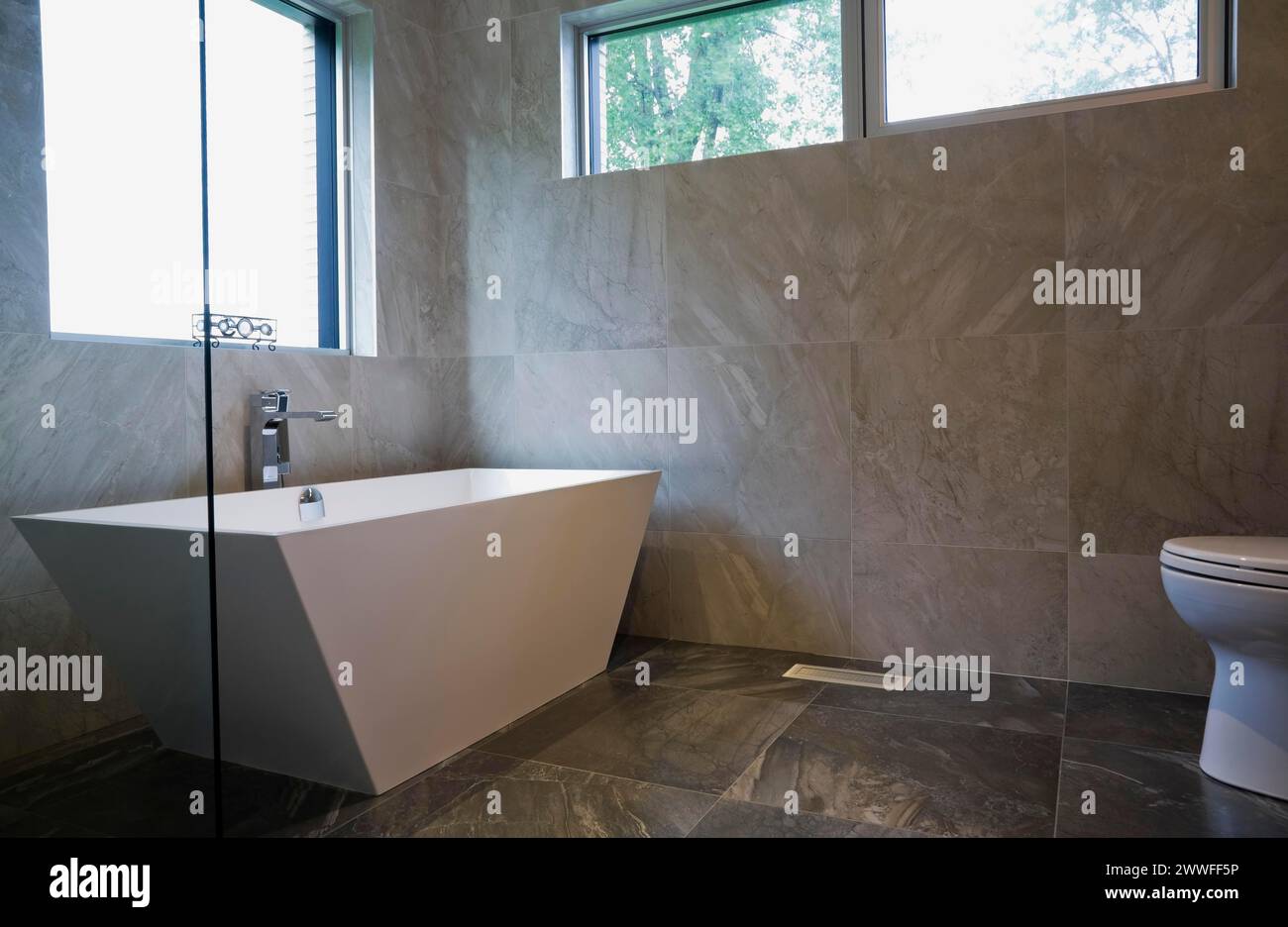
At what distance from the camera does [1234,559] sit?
2.01 m

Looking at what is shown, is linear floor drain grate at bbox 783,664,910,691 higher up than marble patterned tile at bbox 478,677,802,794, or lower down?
higher up

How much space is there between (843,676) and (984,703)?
0.44 m

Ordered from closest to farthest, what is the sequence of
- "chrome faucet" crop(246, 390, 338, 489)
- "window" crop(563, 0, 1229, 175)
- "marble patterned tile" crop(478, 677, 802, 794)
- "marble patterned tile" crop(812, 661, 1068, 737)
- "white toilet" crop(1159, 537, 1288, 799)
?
1. "white toilet" crop(1159, 537, 1288, 799)
2. "marble patterned tile" crop(478, 677, 802, 794)
3. "marble patterned tile" crop(812, 661, 1068, 737)
4. "window" crop(563, 0, 1229, 175)
5. "chrome faucet" crop(246, 390, 338, 489)

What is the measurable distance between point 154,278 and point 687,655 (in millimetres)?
2308

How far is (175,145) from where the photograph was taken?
1.24m

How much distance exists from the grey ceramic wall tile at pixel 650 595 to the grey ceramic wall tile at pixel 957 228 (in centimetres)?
108

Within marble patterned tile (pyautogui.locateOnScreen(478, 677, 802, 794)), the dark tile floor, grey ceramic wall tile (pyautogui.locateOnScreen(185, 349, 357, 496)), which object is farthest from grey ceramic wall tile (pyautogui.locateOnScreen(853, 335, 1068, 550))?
grey ceramic wall tile (pyautogui.locateOnScreen(185, 349, 357, 496))

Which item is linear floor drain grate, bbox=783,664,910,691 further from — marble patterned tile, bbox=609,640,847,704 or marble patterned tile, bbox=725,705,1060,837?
marble patterned tile, bbox=725,705,1060,837

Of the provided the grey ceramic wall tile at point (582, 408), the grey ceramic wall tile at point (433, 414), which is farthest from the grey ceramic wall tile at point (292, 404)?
the grey ceramic wall tile at point (582, 408)

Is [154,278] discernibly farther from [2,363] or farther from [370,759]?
[370,759]

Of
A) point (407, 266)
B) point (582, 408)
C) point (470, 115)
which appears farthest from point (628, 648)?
point (470, 115)

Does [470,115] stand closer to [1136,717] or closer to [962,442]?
[962,442]

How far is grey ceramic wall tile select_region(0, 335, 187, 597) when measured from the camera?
1.11m

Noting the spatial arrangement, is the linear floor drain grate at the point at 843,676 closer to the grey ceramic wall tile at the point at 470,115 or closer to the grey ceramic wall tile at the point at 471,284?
the grey ceramic wall tile at the point at 471,284
